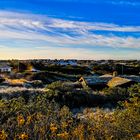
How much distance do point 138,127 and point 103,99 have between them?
14897mm

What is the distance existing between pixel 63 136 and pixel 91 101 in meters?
16.6

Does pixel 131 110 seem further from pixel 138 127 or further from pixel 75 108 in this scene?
pixel 75 108

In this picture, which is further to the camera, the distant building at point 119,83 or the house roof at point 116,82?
the house roof at point 116,82

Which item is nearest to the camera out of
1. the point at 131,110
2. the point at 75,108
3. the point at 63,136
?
the point at 63,136

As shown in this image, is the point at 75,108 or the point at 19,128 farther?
the point at 75,108

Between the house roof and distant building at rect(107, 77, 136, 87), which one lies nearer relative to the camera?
distant building at rect(107, 77, 136, 87)

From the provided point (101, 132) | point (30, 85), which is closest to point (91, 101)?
point (30, 85)

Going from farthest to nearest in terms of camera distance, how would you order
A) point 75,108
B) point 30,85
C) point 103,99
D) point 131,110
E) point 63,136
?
point 30,85 → point 103,99 → point 75,108 → point 131,110 → point 63,136

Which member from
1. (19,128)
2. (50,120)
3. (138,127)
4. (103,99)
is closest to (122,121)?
(138,127)

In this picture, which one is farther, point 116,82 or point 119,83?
point 116,82

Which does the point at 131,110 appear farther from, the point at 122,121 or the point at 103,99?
the point at 103,99

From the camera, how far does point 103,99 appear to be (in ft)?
84.1

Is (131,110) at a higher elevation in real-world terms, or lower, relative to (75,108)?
higher

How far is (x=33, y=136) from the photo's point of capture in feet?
31.9
